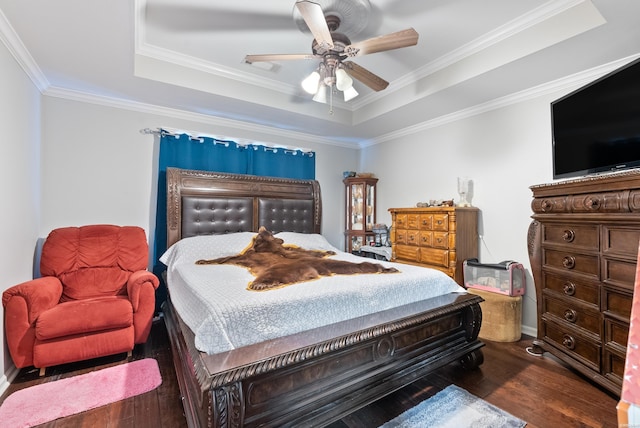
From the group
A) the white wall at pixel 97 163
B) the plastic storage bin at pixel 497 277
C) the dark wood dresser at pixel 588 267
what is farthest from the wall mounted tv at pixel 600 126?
the white wall at pixel 97 163

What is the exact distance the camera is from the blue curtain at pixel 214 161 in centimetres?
357

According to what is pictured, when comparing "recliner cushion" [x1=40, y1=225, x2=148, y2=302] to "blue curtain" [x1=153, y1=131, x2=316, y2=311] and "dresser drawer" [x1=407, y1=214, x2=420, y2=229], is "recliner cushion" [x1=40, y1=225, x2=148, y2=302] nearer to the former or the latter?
"blue curtain" [x1=153, y1=131, x2=316, y2=311]

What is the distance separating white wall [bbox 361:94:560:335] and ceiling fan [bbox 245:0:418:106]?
63.1 inches

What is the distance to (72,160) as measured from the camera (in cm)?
318

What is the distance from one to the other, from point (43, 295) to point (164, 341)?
1065mm

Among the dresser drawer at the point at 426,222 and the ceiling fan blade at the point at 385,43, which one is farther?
the dresser drawer at the point at 426,222

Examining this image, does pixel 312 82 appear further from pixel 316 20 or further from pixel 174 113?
pixel 174 113

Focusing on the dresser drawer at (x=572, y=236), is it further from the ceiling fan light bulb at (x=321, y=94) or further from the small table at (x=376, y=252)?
the ceiling fan light bulb at (x=321, y=94)

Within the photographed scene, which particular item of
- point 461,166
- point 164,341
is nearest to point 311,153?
point 461,166

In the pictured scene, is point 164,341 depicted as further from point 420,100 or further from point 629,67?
point 629,67

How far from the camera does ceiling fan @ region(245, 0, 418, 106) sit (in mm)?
1876

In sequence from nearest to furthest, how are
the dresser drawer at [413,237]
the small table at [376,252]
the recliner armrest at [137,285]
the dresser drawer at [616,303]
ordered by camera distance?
1. the dresser drawer at [616,303]
2. the recliner armrest at [137,285]
3. the dresser drawer at [413,237]
4. the small table at [376,252]

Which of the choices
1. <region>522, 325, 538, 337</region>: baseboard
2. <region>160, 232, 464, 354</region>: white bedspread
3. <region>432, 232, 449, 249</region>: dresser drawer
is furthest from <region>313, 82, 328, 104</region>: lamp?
<region>522, 325, 538, 337</region>: baseboard

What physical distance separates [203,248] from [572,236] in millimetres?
3237
